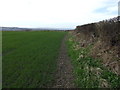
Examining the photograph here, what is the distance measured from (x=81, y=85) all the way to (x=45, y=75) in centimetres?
200

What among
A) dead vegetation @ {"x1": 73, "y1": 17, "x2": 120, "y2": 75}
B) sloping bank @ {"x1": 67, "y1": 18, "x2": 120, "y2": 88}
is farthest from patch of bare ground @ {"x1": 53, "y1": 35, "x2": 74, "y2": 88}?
dead vegetation @ {"x1": 73, "y1": 17, "x2": 120, "y2": 75}

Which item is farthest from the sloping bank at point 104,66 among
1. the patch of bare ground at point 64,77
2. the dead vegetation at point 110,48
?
the patch of bare ground at point 64,77

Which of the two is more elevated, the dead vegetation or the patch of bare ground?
the dead vegetation

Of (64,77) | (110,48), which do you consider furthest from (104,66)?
(64,77)

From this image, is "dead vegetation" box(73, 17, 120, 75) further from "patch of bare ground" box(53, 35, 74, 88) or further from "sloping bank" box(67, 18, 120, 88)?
"patch of bare ground" box(53, 35, 74, 88)

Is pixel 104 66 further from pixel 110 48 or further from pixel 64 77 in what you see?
pixel 64 77

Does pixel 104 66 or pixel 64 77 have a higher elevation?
pixel 104 66

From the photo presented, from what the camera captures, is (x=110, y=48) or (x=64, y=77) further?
(x=110, y=48)

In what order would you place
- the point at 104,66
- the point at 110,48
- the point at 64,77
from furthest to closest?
the point at 110,48, the point at 104,66, the point at 64,77

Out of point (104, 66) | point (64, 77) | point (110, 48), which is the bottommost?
point (64, 77)

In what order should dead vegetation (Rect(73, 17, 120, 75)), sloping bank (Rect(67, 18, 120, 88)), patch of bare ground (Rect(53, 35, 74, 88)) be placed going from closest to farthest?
sloping bank (Rect(67, 18, 120, 88))
patch of bare ground (Rect(53, 35, 74, 88))
dead vegetation (Rect(73, 17, 120, 75))

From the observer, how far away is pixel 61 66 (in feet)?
27.9

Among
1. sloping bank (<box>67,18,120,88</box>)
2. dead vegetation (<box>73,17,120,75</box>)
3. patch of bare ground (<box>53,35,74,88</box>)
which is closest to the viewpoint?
sloping bank (<box>67,18,120,88</box>)

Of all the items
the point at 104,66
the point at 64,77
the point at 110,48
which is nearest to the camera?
the point at 64,77
